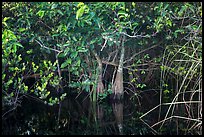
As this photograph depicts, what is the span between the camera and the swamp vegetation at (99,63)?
115 inches

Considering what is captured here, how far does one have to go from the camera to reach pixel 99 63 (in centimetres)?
376

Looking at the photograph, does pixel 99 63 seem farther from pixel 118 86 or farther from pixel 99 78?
pixel 118 86

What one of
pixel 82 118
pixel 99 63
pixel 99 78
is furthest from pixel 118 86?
pixel 82 118

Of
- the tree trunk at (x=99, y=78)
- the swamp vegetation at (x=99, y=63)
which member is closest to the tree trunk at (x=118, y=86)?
the swamp vegetation at (x=99, y=63)

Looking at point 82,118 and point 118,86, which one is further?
point 118,86

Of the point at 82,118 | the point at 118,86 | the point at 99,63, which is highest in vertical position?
the point at 99,63

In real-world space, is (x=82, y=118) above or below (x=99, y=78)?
below

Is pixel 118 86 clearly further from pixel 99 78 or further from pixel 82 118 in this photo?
pixel 82 118

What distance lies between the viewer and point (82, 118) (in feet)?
10.9

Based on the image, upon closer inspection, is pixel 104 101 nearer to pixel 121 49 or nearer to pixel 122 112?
pixel 122 112

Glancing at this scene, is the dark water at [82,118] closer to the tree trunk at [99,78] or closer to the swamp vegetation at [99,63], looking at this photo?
the swamp vegetation at [99,63]

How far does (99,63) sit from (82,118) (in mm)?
781

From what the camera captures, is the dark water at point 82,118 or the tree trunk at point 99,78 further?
the tree trunk at point 99,78

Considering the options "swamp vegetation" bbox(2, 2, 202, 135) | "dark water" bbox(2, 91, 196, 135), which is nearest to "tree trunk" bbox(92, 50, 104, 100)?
"swamp vegetation" bbox(2, 2, 202, 135)
